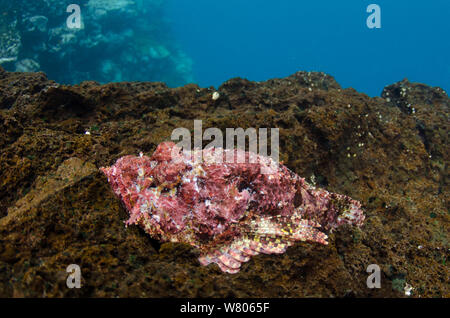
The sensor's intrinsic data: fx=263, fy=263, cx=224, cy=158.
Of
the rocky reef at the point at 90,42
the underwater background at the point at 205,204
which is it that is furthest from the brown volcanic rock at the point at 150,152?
the rocky reef at the point at 90,42

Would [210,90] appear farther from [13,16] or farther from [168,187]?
[13,16]

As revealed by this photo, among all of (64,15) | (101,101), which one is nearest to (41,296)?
(101,101)

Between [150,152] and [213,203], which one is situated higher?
[150,152]

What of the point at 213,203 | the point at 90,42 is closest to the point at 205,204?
the point at 213,203

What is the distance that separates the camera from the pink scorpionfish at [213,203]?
11.6 ft

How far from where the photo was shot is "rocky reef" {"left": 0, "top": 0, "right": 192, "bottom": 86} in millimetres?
21141

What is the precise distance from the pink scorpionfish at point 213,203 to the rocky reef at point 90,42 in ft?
76.2

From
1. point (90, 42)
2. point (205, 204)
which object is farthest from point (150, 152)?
point (90, 42)

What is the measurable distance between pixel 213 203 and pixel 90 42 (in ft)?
103

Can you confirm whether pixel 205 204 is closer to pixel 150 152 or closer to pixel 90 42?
pixel 150 152

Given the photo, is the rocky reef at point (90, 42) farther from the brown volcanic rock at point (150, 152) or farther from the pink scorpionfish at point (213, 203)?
the pink scorpionfish at point (213, 203)

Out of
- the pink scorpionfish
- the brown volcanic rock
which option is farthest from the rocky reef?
the pink scorpionfish

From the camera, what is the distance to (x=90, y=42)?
2825 cm

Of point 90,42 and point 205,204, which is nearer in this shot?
point 205,204
